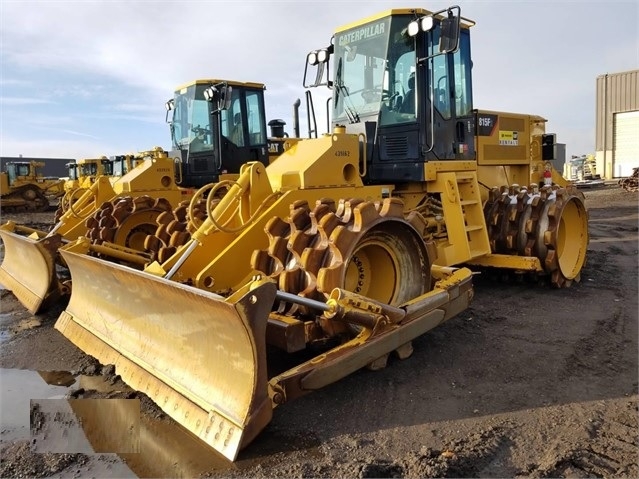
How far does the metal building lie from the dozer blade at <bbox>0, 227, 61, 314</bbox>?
3082 centimetres

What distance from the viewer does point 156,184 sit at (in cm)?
1037

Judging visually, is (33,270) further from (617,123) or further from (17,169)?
(617,123)

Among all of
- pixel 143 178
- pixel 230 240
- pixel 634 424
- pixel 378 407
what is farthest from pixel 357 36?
pixel 143 178

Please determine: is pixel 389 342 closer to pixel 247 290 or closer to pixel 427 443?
pixel 427 443

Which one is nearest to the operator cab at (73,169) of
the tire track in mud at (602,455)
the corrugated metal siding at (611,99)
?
the tire track in mud at (602,455)

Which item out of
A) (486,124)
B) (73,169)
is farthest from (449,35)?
(73,169)

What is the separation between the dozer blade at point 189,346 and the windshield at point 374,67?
345 cm

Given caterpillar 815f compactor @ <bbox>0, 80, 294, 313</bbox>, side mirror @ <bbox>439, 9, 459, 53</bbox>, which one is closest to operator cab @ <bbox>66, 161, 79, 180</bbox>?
caterpillar 815f compactor @ <bbox>0, 80, 294, 313</bbox>

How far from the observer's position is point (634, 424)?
3.39 m

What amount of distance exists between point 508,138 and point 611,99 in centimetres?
2613

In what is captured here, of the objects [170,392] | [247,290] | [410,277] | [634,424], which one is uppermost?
[247,290]

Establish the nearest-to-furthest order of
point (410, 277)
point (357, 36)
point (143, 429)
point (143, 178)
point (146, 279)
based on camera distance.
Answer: point (143, 429), point (146, 279), point (410, 277), point (357, 36), point (143, 178)

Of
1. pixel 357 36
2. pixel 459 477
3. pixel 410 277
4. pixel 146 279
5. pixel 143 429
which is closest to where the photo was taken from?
pixel 459 477

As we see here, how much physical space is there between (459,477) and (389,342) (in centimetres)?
114
